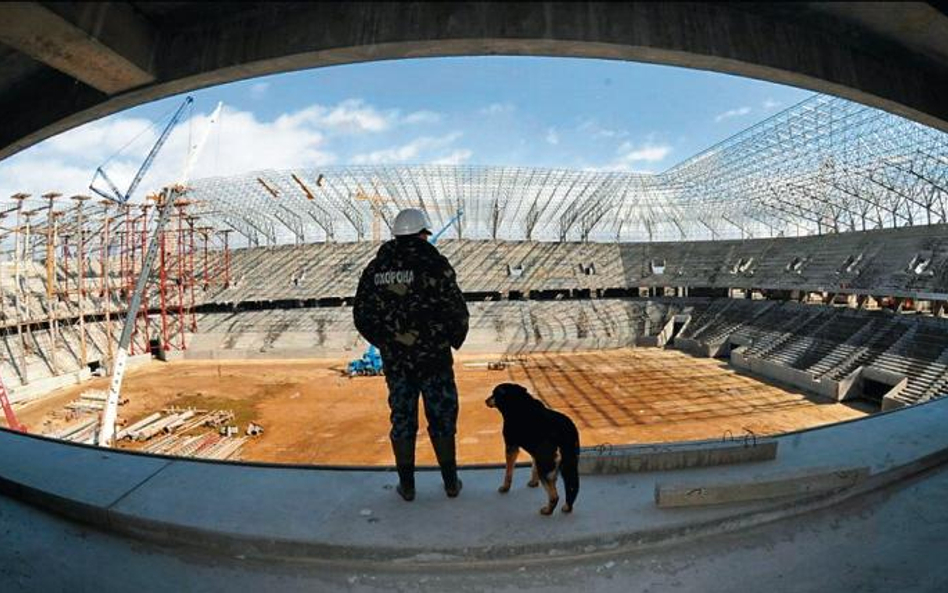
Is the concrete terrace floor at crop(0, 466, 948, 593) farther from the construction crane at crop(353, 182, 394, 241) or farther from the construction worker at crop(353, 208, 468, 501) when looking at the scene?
the construction crane at crop(353, 182, 394, 241)

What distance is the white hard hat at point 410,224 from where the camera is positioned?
2.69m

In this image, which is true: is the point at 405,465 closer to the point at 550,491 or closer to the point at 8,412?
the point at 550,491

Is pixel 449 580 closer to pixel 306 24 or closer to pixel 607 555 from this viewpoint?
pixel 607 555

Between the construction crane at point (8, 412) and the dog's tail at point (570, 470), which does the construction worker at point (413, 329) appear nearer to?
the dog's tail at point (570, 470)

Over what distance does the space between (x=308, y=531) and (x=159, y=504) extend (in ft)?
2.88

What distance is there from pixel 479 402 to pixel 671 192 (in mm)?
30482

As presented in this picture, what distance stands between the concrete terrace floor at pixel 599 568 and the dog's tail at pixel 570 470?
0.31m

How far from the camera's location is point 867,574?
2127 millimetres

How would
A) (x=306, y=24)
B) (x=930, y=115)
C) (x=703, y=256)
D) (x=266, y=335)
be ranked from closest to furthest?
(x=306, y=24) < (x=930, y=115) < (x=266, y=335) < (x=703, y=256)

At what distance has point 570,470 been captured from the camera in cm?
250

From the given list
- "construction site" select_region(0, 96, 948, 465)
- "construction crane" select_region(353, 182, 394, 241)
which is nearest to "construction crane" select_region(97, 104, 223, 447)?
"construction site" select_region(0, 96, 948, 465)

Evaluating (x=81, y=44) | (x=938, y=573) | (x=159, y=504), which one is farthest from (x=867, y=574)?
(x=81, y=44)

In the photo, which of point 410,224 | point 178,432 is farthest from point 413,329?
point 178,432

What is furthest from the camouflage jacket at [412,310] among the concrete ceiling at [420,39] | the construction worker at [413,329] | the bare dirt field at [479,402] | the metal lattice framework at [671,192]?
the metal lattice framework at [671,192]
